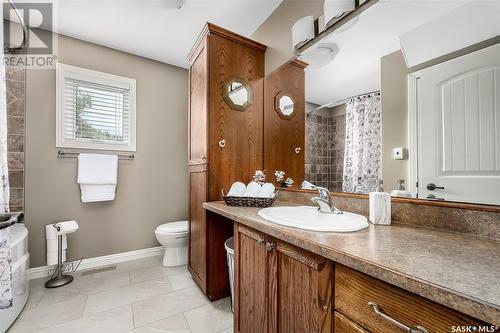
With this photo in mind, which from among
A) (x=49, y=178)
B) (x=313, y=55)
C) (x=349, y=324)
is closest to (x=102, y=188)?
(x=49, y=178)

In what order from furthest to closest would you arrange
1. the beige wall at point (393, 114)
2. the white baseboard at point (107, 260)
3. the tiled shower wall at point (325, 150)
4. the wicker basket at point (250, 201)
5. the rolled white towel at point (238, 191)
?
the white baseboard at point (107, 260) → the rolled white towel at point (238, 191) → the wicker basket at point (250, 201) → the tiled shower wall at point (325, 150) → the beige wall at point (393, 114)

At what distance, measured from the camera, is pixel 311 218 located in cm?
125

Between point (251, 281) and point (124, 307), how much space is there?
123 cm

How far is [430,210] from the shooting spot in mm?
940

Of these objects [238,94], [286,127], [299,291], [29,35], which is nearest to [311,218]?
[299,291]

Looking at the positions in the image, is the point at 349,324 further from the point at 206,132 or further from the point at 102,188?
the point at 102,188

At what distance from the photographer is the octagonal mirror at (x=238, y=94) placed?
190cm

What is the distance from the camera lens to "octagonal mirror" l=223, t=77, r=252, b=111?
1.90m

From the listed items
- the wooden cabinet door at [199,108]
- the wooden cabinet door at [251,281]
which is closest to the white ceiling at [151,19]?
the wooden cabinet door at [199,108]

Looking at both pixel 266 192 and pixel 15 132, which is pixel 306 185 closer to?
pixel 266 192

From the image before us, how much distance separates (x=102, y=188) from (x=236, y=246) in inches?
75.0

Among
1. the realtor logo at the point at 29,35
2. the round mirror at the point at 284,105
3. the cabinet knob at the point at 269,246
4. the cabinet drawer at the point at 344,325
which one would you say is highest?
the realtor logo at the point at 29,35

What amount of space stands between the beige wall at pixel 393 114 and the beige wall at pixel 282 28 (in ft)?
2.42

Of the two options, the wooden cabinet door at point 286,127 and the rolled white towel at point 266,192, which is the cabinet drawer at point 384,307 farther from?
the wooden cabinet door at point 286,127
